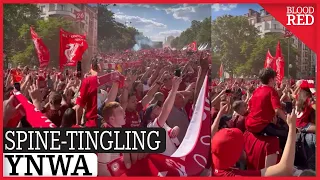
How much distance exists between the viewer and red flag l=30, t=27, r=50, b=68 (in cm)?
669

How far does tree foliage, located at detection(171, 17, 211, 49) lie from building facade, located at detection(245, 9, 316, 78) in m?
0.52

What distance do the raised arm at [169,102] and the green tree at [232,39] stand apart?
0.58 metres

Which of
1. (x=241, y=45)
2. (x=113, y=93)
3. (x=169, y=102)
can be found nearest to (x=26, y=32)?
(x=113, y=93)

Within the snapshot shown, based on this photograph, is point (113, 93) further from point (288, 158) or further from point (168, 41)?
point (288, 158)

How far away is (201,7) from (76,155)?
2.23m

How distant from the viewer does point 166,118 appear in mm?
6711

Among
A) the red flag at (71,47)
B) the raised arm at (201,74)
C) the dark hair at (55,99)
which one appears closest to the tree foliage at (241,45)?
the raised arm at (201,74)

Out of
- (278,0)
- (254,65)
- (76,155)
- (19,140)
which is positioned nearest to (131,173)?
(76,155)

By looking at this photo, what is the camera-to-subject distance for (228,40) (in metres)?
6.86

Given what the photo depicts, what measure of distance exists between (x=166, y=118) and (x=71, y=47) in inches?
53.6

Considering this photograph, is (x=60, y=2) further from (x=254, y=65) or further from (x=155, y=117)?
(x=254, y=65)

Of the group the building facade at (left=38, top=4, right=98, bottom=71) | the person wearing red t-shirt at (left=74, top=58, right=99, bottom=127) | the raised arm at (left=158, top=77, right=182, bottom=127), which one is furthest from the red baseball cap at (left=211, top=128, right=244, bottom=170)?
the building facade at (left=38, top=4, right=98, bottom=71)

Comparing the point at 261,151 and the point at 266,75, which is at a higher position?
the point at 266,75

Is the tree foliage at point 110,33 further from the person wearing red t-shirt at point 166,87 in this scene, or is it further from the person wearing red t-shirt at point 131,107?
the person wearing red t-shirt at point 166,87
